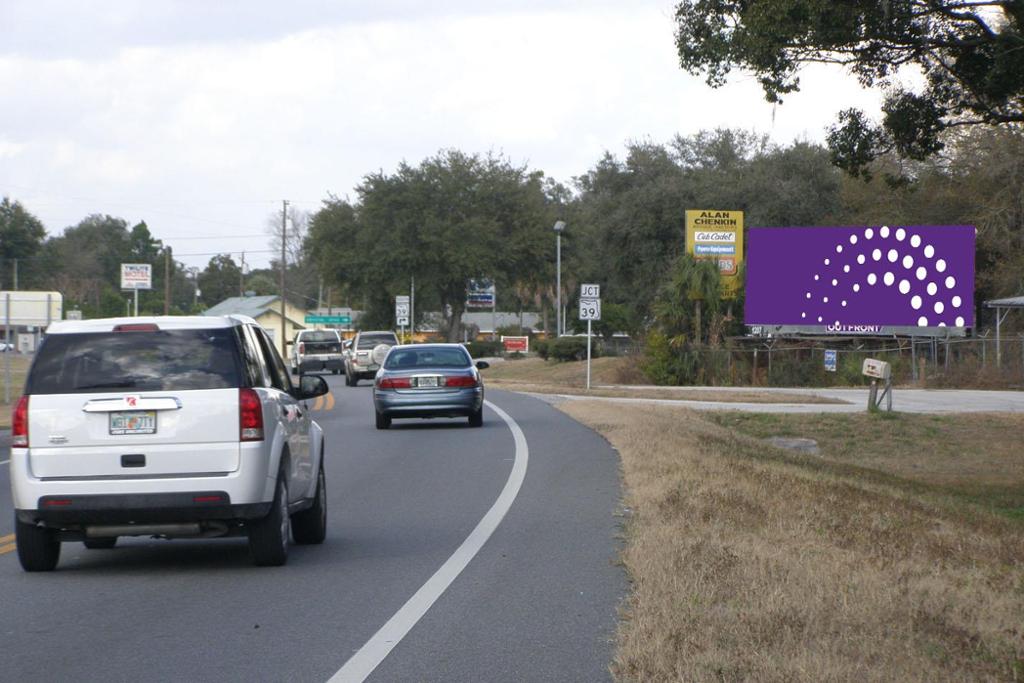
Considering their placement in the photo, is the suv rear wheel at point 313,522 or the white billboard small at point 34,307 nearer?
the suv rear wheel at point 313,522

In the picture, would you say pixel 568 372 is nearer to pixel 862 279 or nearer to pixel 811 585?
pixel 862 279

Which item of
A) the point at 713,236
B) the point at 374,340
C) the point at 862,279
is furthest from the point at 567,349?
the point at 862,279

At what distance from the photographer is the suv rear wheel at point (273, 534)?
10.0m

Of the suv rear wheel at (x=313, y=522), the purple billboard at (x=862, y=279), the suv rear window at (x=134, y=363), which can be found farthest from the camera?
the purple billboard at (x=862, y=279)

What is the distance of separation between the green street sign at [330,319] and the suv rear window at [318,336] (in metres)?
45.7

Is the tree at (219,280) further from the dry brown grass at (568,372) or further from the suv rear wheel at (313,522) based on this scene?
the suv rear wheel at (313,522)

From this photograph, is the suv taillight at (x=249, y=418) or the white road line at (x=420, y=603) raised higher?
the suv taillight at (x=249, y=418)

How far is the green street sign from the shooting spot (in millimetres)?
109875

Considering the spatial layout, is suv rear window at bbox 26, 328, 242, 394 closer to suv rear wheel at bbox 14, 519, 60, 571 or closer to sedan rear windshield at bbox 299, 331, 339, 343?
suv rear wheel at bbox 14, 519, 60, 571

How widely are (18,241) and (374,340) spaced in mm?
44104

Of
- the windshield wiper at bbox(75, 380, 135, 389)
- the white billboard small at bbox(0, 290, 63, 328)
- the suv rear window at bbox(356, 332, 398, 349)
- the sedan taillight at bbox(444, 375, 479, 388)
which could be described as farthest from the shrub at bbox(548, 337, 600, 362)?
the windshield wiper at bbox(75, 380, 135, 389)

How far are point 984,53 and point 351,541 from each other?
1146 cm

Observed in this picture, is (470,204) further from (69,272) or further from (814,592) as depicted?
(814,592)

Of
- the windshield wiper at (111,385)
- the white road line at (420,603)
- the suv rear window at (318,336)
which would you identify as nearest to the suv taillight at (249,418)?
the windshield wiper at (111,385)
